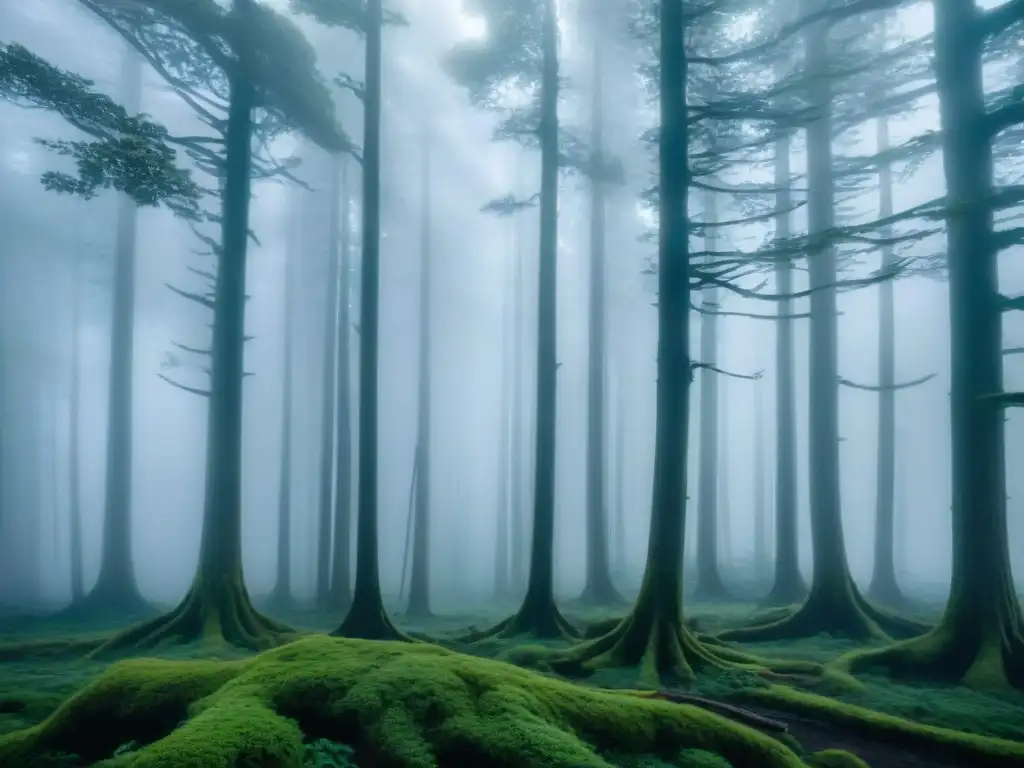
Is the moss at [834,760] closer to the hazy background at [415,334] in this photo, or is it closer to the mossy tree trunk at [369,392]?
Result: the mossy tree trunk at [369,392]

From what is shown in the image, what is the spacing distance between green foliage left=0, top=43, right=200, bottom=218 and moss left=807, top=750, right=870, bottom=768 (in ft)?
38.3

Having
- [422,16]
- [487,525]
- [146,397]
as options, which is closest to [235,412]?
[422,16]

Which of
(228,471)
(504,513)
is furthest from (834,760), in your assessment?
(504,513)

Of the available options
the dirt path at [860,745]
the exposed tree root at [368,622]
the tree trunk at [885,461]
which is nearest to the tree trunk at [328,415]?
the exposed tree root at [368,622]

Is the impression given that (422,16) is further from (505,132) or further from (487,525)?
(487,525)

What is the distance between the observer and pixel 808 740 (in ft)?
22.3

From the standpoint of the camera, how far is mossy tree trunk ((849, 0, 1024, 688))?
28.5 ft

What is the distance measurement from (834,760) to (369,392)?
33.0 feet

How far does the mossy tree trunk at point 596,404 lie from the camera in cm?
2089

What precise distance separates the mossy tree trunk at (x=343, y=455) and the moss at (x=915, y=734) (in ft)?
50.6

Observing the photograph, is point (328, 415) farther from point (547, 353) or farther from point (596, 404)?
point (547, 353)

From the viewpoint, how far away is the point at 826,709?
292 inches

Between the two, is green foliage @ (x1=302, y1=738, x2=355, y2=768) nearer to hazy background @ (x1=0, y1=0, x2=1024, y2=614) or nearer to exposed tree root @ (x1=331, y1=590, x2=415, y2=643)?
exposed tree root @ (x1=331, y1=590, x2=415, y2=643)

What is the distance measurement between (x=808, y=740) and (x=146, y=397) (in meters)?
102
